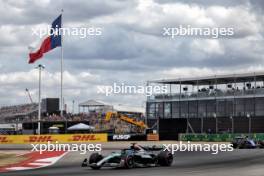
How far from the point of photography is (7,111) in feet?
428

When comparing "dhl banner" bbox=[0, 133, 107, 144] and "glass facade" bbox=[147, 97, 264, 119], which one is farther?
"glass facade" bbox=[147, 97, 264, 119]

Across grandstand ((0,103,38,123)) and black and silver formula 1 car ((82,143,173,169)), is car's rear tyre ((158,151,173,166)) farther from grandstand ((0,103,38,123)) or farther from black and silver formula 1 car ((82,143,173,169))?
grandstand ((0,103,38,123))

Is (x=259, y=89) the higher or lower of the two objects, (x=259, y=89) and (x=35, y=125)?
the higher

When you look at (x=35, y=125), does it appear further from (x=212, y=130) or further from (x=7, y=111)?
(x=7, y=111)

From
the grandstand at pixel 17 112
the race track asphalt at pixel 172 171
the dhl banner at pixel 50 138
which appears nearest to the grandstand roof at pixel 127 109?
the grandstand at pixel 17 112

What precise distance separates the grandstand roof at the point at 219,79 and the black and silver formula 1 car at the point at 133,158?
5374 cm

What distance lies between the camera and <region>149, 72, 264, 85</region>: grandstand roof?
77125mm

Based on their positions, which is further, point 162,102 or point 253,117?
point 162,102

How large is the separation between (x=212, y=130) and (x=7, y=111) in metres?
66.7

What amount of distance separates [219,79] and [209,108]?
15.1ft

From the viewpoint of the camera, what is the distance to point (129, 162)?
865 inches

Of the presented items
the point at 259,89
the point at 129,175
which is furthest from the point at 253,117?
the point at 129,175

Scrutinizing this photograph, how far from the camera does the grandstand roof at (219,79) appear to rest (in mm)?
77125

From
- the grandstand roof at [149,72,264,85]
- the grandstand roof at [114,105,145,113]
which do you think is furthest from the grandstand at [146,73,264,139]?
the grandstand roof at [114,105,145,113]
